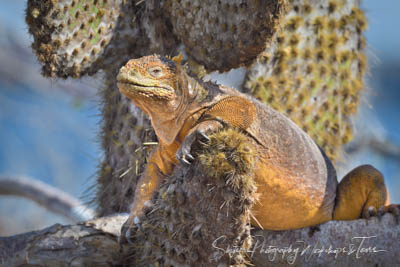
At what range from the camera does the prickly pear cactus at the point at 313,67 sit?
11.5ft

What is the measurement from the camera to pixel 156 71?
7.10 ft

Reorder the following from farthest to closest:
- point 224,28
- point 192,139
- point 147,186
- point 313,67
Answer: point 313,67 < point 224,28 < point 147,186 < point 192,139

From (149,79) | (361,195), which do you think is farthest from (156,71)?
(361,195)

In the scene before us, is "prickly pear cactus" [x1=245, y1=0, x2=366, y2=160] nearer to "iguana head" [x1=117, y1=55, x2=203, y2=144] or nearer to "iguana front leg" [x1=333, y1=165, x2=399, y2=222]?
"iguana front leg" [x1=333, y1=165, x2=399, y2=222]

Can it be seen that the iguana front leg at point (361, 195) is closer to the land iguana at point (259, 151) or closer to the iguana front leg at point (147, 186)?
the land iguana at point (259, 151)

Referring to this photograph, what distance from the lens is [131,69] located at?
6.86ft

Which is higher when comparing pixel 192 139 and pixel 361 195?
pixel 192 139

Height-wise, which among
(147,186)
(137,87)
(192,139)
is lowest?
(147,186)

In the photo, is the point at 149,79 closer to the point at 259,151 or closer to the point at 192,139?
the point at 192,139

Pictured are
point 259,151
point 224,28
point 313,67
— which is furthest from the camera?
point 313,67

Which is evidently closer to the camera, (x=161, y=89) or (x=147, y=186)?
(x=161, y=89)

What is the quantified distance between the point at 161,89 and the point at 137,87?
4.9 inches

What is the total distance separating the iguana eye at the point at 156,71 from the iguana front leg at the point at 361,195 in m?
1.23

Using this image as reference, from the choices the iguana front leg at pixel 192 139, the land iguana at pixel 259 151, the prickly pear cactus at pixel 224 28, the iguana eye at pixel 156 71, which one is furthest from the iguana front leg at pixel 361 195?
the iguana eye at pixel 156 71
